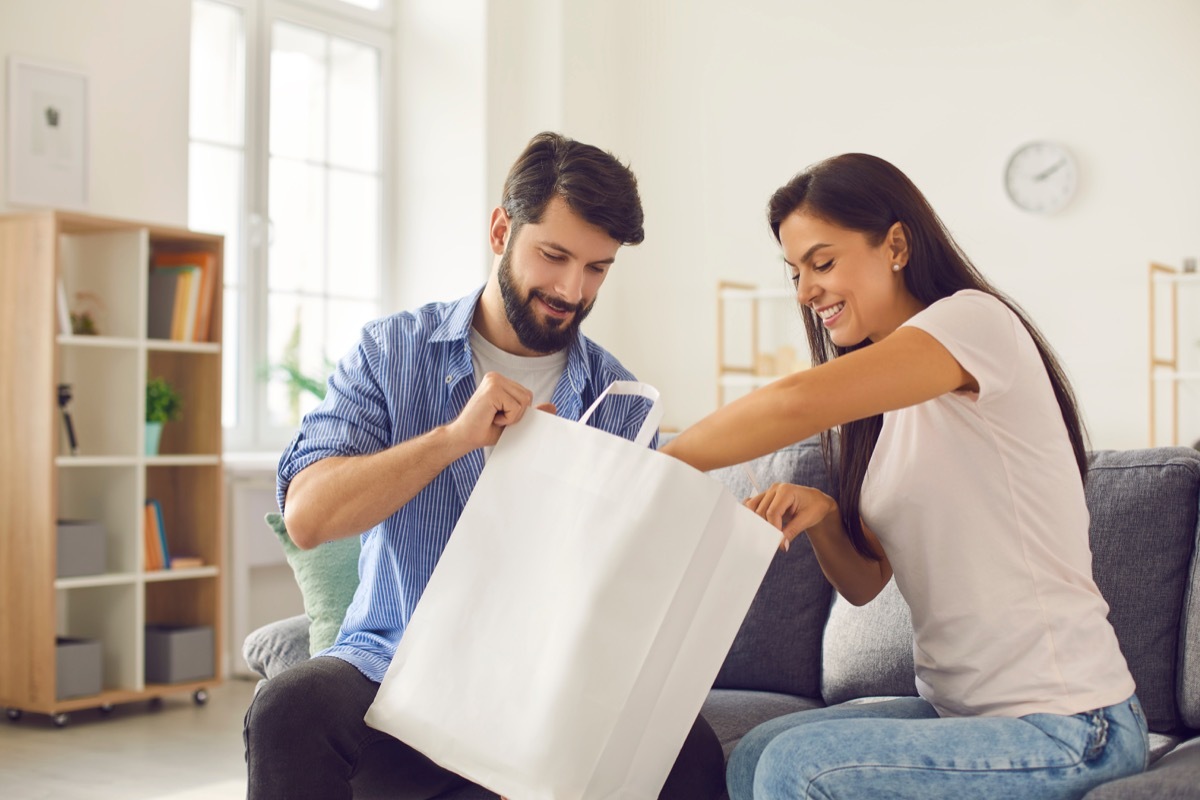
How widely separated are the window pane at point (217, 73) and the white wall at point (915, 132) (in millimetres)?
1462

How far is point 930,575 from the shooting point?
1519 mm

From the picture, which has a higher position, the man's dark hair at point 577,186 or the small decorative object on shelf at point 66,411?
the man's dark hair at point 577,186

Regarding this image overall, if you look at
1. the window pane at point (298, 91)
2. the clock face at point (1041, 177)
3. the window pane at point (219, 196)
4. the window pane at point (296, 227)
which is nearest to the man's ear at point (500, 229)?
the window pane at point (219, 196)

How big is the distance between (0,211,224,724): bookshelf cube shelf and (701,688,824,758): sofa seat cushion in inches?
94.8

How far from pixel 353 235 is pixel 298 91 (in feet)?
2.12

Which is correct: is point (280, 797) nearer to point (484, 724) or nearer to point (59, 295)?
point (484, 724)

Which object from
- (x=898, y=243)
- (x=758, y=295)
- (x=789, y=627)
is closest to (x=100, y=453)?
(x=789, y=627)

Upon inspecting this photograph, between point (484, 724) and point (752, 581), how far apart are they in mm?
353

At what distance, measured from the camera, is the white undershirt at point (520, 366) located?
1952 millimetres

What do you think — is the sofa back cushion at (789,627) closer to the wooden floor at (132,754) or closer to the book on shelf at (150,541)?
the wooden floor at (132,754)

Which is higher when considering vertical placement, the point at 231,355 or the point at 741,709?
the point at 231,355

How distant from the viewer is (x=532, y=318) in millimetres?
1883

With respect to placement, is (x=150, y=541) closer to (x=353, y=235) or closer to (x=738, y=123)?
(x=353, y=235)

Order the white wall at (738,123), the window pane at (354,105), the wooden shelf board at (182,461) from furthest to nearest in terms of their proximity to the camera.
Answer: the window pane at (354,105), the white wall at (738,123), the wooden shelf board at (182,461)
